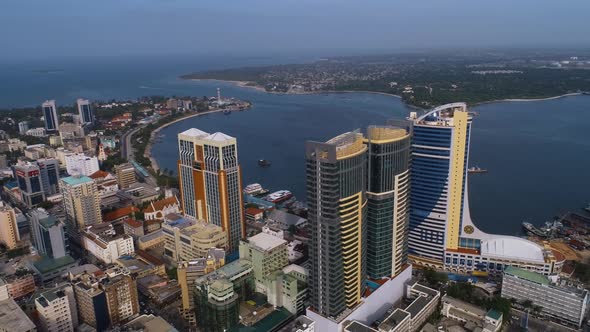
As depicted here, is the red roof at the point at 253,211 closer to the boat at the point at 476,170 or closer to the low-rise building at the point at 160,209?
the low-rise building at the point at 160,209

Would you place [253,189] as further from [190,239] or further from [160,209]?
[190,239]

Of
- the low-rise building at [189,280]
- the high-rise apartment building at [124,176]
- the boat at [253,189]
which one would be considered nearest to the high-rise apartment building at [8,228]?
the high-rise apartment building at [124,176]

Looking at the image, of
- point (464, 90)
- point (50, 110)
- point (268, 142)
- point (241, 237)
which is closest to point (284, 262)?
point (241, 237)

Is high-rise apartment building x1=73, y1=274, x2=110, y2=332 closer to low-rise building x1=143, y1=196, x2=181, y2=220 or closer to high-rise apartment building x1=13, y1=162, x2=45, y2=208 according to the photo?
low-rise building x1=143, y1=196, x2=181, y2=220

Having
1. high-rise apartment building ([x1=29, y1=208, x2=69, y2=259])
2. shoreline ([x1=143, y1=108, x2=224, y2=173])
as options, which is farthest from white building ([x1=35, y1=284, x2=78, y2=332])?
shoreline ([x1=143, y1=108, x2=224, y2=173])

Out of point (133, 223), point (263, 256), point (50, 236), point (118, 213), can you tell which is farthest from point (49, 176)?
point (263, 256)

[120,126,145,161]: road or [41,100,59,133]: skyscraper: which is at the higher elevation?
[41,100,59,133]: skyscraper
